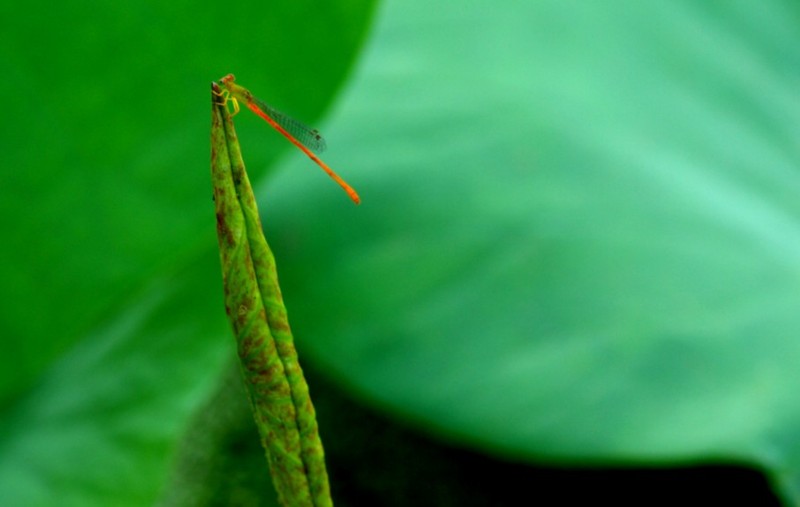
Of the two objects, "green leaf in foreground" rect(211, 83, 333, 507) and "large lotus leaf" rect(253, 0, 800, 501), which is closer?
"green leaf in foreground" rect(211, 83, 333, 507)

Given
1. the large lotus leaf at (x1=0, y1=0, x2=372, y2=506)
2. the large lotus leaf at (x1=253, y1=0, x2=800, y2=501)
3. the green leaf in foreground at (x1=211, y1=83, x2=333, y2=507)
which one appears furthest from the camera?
the large lotus leaf at (x1=253, y1=0, x2=800, y2=501)

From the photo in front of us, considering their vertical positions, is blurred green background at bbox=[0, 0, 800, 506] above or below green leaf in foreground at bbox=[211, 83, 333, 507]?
above

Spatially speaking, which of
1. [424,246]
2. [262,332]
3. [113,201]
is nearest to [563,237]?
[424,246]

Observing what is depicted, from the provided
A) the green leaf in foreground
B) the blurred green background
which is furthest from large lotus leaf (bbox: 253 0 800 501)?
the green leaf in foreground

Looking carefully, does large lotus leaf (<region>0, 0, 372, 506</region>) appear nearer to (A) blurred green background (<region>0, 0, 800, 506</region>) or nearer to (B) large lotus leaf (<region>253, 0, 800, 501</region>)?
(A) blurred green background (<region>0, 0, 800, 506</region>)

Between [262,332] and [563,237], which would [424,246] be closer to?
[563,237]

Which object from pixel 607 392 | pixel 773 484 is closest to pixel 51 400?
pixel 607 392

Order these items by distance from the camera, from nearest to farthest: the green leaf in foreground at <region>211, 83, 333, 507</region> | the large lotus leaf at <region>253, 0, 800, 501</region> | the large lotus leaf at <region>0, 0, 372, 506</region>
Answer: the green leaf in foreground at <region>211, 83, 333, 507</region> < the large lotus leaf at <region>0, 0, 372, 506</region> < the large lotus leaf at <region>253, 0, 800, 501</region>
